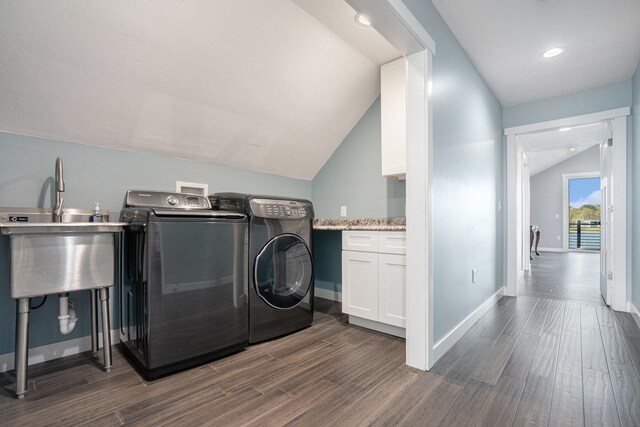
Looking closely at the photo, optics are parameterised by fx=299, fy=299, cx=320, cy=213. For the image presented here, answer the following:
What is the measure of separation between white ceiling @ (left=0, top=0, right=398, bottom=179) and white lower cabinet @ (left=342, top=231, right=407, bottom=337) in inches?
50.8

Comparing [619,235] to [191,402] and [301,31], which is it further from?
[191,402]

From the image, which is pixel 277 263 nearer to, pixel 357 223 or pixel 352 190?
pixel 357 223

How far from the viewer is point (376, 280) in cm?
229

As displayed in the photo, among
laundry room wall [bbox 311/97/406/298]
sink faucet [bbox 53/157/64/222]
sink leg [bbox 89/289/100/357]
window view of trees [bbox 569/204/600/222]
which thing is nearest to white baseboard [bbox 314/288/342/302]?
Result: laundry room wall [bbox 311/97/406/298]

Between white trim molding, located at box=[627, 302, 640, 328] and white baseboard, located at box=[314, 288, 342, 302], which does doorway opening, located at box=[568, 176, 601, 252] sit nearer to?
white trim molding, located at box=[627, 302, 640, 328]

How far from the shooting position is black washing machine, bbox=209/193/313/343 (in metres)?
2.06

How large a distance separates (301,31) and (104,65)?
49.6 inches

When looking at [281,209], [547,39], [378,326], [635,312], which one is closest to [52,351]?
[281,209]

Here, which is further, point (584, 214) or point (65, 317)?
point (584, 214)

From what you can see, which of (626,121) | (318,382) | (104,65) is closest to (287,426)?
(318,382)

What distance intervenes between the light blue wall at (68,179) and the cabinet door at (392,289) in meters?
1.72

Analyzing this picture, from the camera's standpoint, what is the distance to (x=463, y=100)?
95.9 inches

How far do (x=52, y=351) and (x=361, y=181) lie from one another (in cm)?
273

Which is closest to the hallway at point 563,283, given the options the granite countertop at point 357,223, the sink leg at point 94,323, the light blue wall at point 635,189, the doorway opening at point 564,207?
the doorway opening at point 564,207
